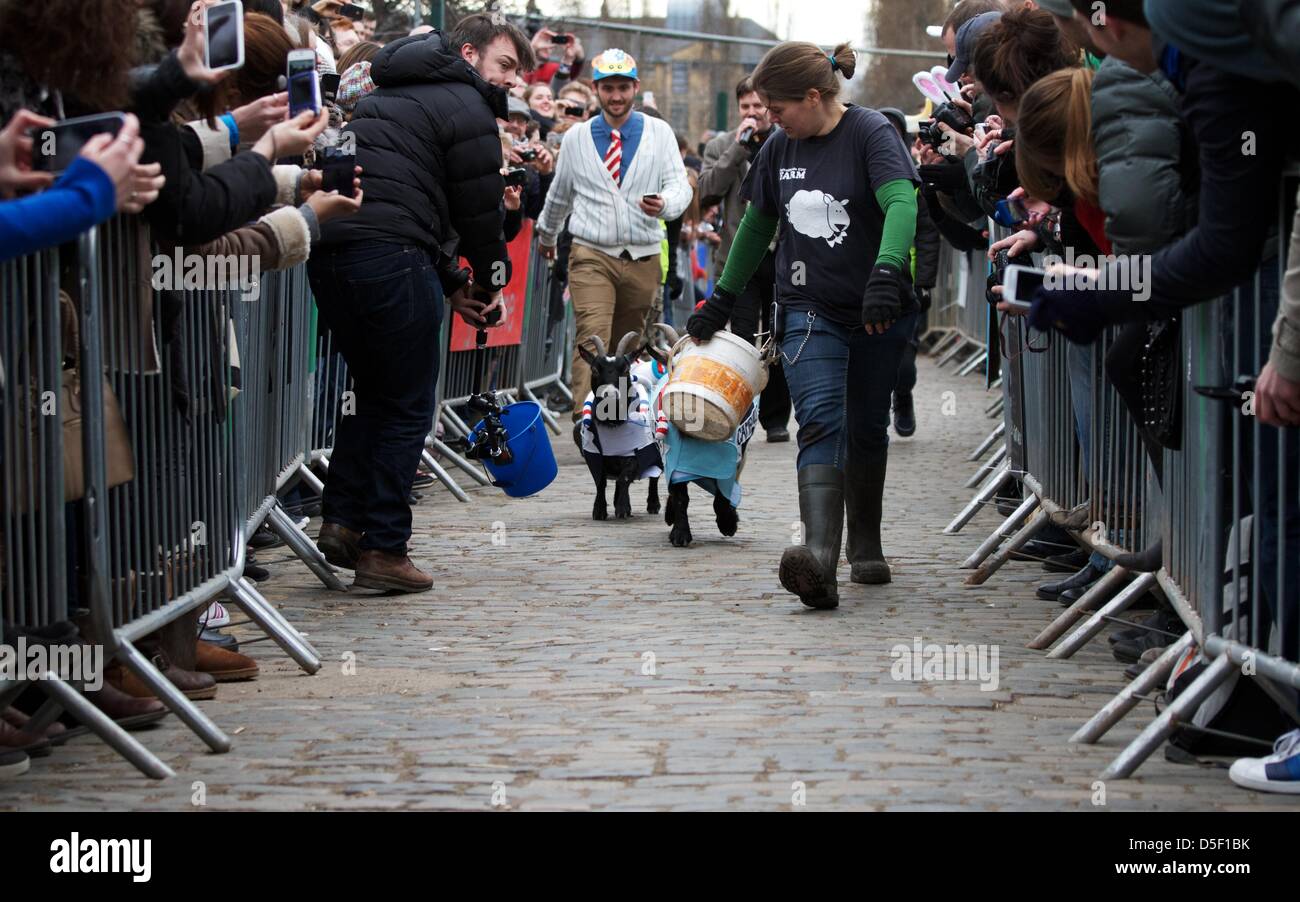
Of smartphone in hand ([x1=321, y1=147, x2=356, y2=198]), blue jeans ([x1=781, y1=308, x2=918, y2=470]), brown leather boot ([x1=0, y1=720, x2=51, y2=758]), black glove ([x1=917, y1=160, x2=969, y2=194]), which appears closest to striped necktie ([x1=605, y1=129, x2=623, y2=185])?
black glove ([x1=917, y1=160, x2=969, y2=194])

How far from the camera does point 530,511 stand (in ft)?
37.1

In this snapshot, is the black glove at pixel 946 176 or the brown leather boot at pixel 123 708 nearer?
the brown leather boot at pixel 123 708

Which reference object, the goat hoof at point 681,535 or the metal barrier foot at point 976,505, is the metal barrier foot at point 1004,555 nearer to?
the metal barrier foot at point 976,505

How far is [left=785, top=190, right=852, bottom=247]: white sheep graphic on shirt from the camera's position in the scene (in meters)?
7.93

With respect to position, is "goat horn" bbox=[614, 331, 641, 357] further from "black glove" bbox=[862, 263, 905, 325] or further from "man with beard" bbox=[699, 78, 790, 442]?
"black glove" bbox=[862, 263, 905, 325]

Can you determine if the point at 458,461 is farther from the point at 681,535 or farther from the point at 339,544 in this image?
the point at 339,544

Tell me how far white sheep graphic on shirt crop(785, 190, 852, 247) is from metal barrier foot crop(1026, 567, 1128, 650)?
74.6 inches

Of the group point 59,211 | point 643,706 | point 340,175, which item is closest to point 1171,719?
point 643,706

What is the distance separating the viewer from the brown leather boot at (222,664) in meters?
6.31

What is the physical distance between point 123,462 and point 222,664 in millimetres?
1413

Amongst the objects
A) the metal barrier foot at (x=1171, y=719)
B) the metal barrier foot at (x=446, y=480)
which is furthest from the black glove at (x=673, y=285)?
the metal barrier foot at (x=1171, y=719)

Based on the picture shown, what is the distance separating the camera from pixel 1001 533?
28.5 feet

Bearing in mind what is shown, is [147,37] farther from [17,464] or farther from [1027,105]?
[1027,105]

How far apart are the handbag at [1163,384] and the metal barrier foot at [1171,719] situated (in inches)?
29.4
